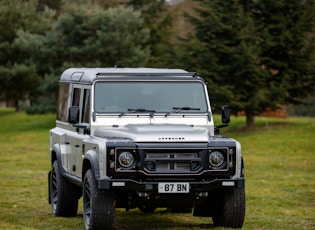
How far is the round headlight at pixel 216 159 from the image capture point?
1197 centimetres

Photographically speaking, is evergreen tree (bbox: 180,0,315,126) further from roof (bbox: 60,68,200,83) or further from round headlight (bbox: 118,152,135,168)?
round headlight (bbox: 118,152,135,168)

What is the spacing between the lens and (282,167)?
25125 millimetres

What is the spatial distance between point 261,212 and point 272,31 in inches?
869

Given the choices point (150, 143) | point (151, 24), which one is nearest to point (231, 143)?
point (150, 143)

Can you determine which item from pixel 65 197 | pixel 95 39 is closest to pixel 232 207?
pixel 65 197

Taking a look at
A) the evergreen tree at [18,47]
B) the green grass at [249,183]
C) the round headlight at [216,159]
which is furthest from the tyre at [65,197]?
the evergreen tree at [18,47]

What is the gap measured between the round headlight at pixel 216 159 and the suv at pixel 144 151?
0.04 feet

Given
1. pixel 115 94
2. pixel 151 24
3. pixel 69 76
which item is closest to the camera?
pixel 115 94

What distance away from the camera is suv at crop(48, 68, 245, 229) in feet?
38.7

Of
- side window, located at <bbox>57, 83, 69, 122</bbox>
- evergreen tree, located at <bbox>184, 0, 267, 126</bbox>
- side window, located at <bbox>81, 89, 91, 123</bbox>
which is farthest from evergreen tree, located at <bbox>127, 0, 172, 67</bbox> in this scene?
side window, located at <bbox>81, 89, 91, 123</bbox>

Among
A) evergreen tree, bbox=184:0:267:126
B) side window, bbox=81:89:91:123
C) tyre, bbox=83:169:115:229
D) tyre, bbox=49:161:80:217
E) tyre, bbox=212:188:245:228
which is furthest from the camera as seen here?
evergreen tree, bbox=184:0:267:126

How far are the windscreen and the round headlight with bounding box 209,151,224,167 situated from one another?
1.63m

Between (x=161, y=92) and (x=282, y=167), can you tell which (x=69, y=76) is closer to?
(x=161, y=92)

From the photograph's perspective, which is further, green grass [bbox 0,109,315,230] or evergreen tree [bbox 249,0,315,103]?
evergreen tree [bbox 249,0,315,103]
